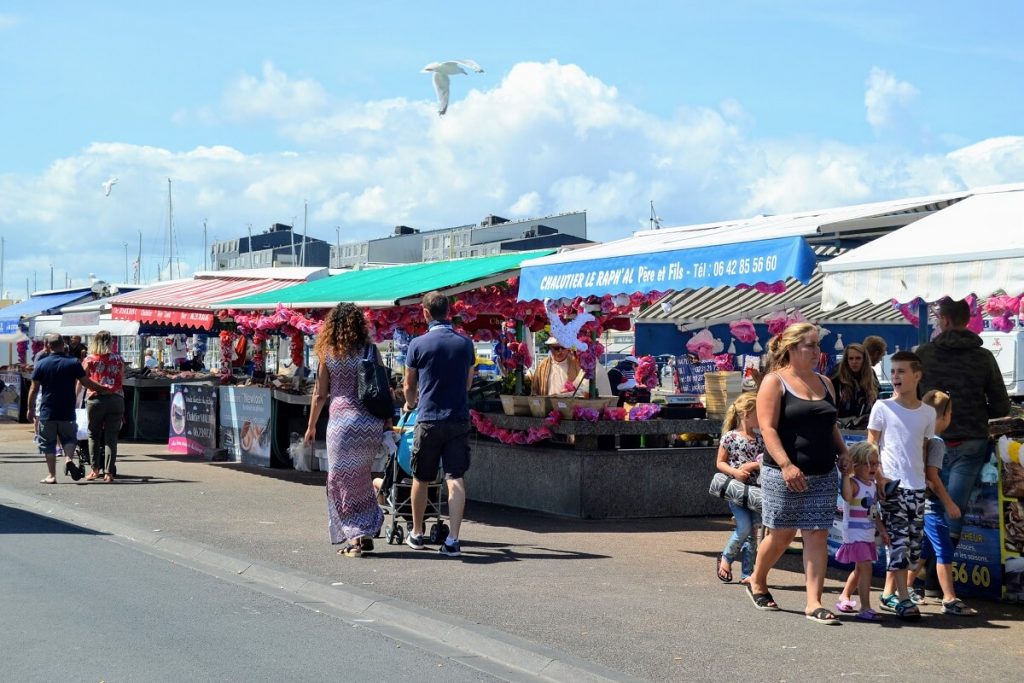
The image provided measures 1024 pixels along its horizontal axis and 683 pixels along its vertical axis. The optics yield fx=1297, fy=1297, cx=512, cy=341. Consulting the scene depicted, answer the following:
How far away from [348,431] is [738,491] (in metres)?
3.24

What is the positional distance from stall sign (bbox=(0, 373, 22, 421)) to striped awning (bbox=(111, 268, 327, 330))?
27.5 ft

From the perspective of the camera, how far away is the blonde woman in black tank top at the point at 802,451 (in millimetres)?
7730

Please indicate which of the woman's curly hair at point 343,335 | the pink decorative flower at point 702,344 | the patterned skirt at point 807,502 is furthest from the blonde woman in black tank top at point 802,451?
the pink decorative flower at point 702,344

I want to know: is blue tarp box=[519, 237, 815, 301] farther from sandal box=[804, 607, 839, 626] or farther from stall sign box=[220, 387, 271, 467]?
stall sign box=[220, 387, 271, 467]

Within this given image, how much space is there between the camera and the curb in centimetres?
684

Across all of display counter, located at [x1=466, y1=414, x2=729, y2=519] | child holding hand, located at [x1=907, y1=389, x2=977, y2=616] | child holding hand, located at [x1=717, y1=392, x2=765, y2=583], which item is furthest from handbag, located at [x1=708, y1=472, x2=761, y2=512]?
display counter, located at [x1=466, y1=414, x2=729, y2=519]

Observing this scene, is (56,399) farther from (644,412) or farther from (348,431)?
(644,412)

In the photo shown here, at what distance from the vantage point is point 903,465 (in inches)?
322

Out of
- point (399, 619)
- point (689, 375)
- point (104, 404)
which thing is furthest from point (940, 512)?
point (689, 375)

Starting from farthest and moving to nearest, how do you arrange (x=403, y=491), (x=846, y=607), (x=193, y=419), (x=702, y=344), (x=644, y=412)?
(x=193, y=419) → (x=702, y=344) → (x=644, y=412) → (x=403, y=491) → (x=846, y=607)

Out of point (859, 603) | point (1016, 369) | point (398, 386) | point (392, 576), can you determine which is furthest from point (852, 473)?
point (1016, 369)

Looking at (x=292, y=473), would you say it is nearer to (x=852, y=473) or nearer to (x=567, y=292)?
(x=567, y=292)

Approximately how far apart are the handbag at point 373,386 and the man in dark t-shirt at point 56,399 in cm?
697

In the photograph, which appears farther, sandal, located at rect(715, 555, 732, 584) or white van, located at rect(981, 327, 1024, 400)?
white van, located at rect(981, 327, 1024, 400)
